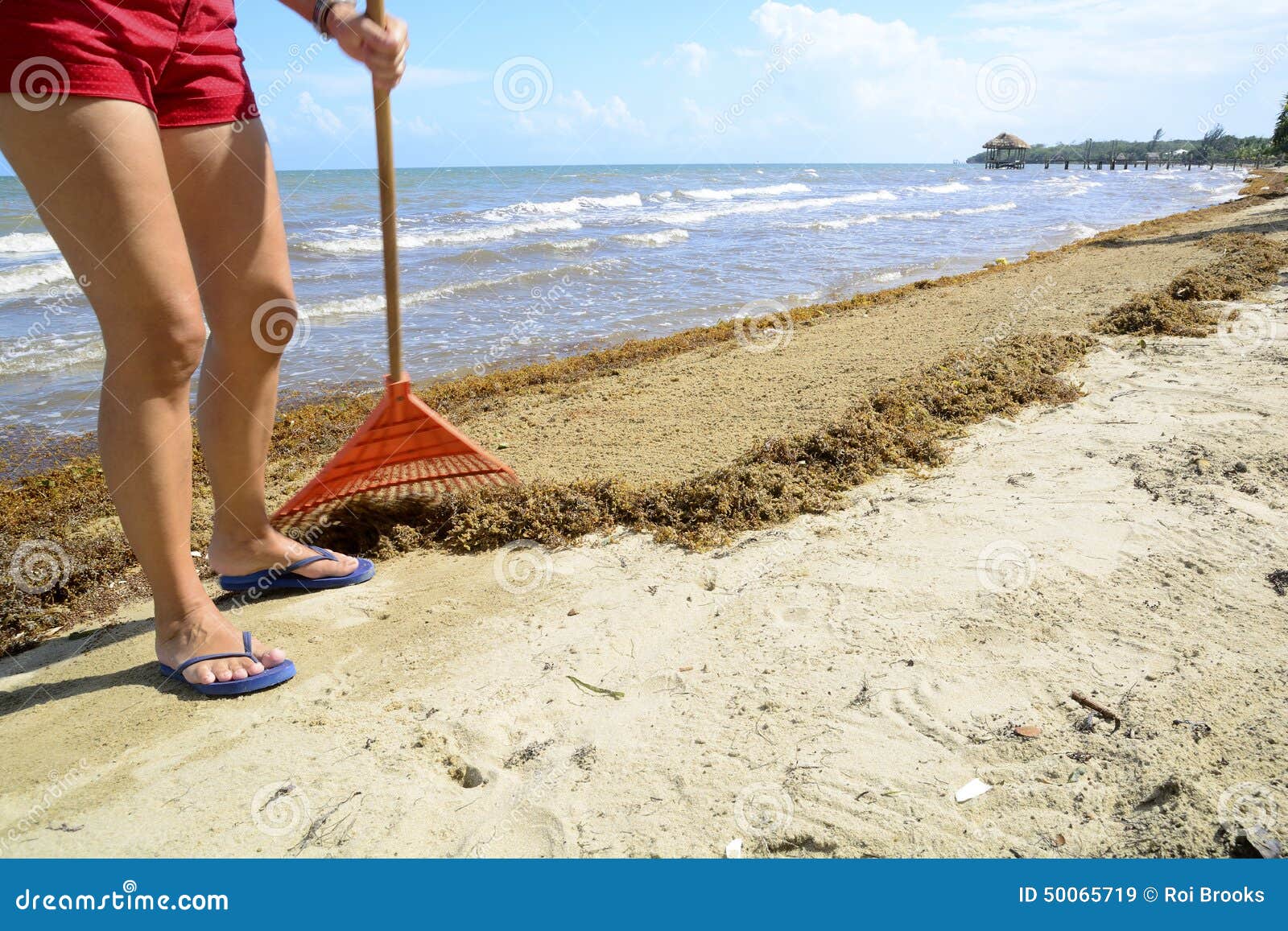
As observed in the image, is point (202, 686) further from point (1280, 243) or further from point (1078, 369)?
point (1280, 243)

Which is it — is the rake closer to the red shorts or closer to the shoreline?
the shoreline

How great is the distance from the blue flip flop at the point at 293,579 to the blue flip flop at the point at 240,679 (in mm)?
470

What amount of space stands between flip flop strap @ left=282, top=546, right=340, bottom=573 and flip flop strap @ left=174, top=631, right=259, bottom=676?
46 cm

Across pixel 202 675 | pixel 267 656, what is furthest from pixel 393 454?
pixel 202 675

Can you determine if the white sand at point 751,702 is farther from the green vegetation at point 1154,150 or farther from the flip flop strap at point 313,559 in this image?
the green vegetation at point 1154,150

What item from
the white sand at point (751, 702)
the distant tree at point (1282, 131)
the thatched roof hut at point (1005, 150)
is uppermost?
the thatched roof hut at point (1005, 150)

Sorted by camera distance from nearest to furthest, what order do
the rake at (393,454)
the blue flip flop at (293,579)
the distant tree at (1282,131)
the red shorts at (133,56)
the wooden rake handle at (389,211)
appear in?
the red shorts at (133,56) → the wooden rake handle at (389,211) → the blue flip flop at (293,579) → the rake at (393,454) → the distant tree at (1282,131)

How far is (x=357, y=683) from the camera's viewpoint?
2.29 meters

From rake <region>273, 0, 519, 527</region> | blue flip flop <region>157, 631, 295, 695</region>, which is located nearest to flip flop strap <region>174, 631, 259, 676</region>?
blue flip flop <region>157, 631, 295, 695</region>

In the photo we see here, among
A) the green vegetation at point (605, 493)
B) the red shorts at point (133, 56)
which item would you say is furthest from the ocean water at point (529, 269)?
the red shorts at point (133, 56)

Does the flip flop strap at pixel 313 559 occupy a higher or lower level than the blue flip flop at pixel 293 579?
higher

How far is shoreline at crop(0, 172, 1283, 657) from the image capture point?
3.14m

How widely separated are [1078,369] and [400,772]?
4471 millimetres

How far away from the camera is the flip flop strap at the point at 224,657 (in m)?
2.20
